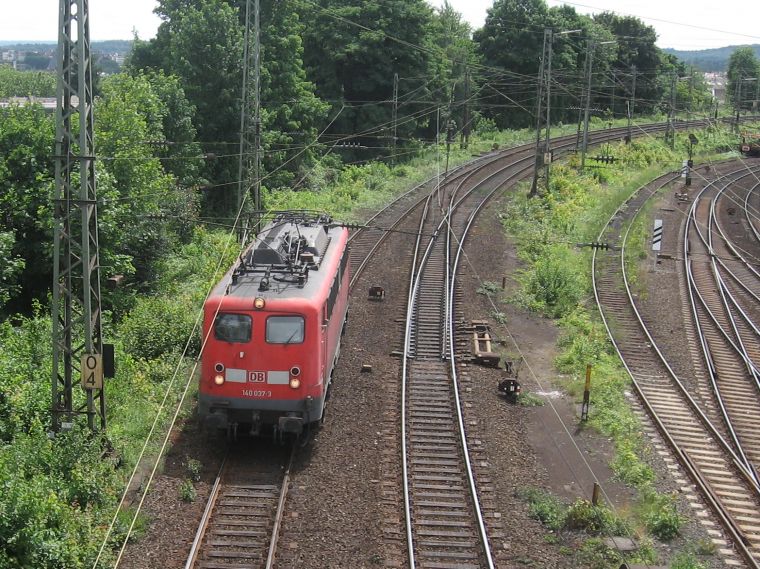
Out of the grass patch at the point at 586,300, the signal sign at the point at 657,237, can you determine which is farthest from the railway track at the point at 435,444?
the signal sign at the point at 657,237

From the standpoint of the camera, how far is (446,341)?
20859 mm

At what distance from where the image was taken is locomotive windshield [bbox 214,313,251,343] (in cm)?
1412

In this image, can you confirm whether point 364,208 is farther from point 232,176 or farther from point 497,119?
point 497,119

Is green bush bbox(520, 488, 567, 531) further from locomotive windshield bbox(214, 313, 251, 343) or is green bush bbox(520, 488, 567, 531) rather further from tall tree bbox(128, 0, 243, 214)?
tall tree bbox(128, 0, 243, 214)

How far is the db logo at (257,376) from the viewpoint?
46.4 ft

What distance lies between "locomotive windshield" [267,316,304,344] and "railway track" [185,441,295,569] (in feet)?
6.78

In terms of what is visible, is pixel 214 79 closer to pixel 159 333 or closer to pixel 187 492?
pixel 159 333

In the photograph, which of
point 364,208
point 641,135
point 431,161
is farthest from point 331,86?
Answer: point 641,135

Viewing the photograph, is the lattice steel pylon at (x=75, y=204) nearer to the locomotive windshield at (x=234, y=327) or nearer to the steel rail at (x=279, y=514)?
the locomotive windshield at (x=234, y=327)

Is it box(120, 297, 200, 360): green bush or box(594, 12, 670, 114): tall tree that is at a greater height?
box(594, 12, 670, 114): tall tree

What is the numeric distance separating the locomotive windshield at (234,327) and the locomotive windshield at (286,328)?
1.17 ft

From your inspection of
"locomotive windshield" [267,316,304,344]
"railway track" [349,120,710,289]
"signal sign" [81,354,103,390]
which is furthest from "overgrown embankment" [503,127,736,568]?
"signal sign" [81,354,103,390]

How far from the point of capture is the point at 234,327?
14.1 metres

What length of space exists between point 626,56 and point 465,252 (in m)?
60.4
